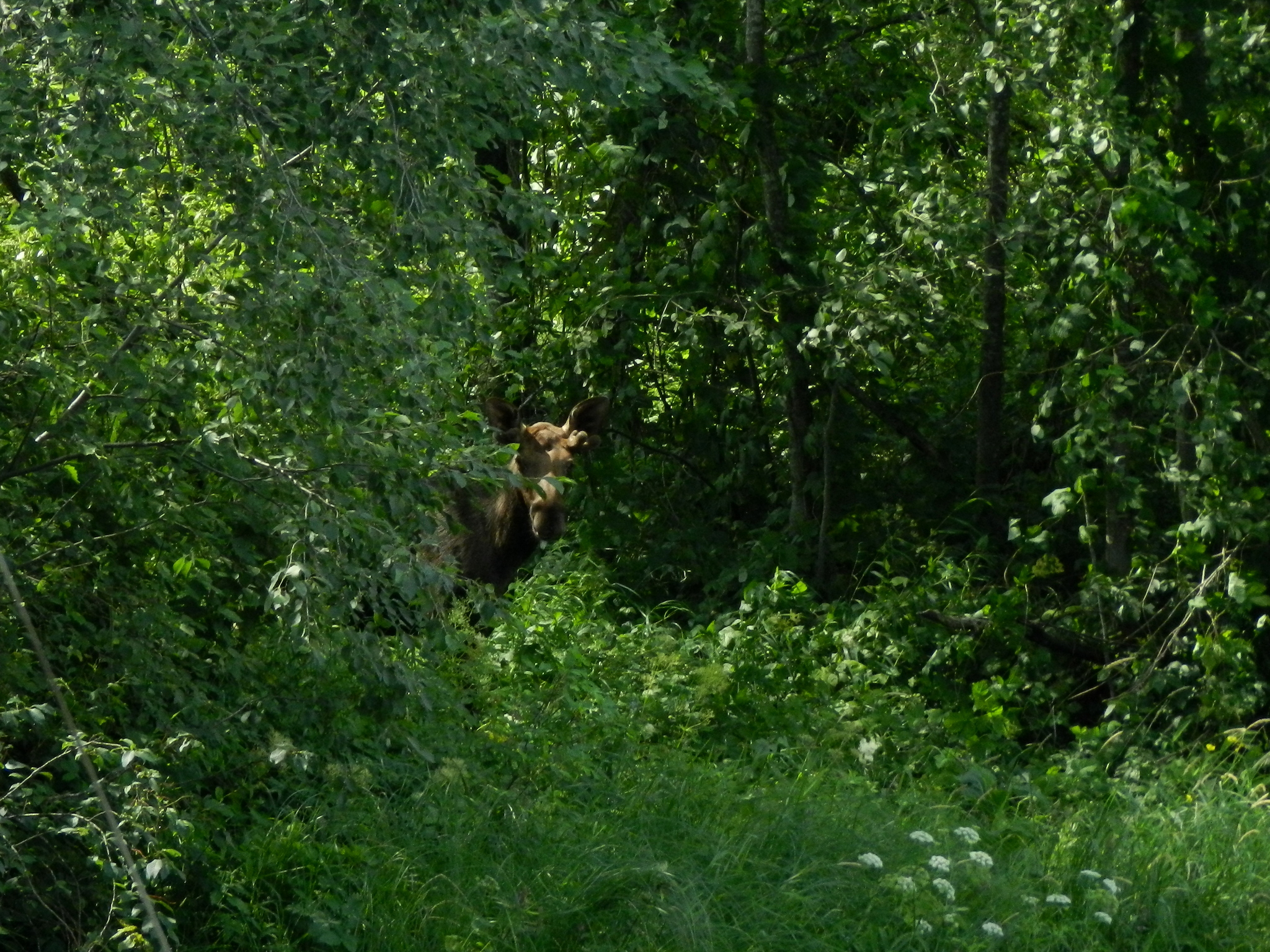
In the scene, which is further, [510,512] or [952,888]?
[510,512]

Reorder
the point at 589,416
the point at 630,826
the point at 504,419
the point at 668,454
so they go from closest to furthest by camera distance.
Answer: the point at 630,826 < the point at 504,419 < the point at 589,416 < the point at 668,454

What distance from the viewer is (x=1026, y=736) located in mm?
9469

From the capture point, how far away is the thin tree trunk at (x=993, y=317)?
10227 mm

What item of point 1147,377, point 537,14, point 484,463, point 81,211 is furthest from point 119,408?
point 1147,377

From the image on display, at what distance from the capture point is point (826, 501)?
11.0 meters

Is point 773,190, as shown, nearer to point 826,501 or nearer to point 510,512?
point 826,501

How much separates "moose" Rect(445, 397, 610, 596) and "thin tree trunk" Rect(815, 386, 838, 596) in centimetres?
171

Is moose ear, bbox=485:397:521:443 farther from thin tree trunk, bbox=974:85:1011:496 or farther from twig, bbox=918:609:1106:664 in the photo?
thin tree trunk, bbox=974:85:1011:496

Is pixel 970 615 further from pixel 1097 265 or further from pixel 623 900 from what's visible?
pixel 623 900

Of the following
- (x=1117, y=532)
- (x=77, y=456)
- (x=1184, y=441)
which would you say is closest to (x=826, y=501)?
(x=1117, y=532)

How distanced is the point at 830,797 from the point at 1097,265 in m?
3.08

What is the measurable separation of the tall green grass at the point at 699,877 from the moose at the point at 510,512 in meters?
3.05

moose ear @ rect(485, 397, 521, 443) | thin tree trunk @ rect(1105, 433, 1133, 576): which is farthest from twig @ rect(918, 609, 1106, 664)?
moose ear @ rect(485, 397, 521, 443)

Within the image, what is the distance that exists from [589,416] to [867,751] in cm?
338
